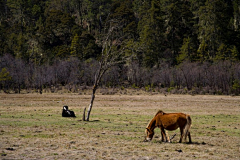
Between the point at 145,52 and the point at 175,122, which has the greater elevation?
the point at 145,52

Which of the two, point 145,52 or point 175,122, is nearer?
point 175,122

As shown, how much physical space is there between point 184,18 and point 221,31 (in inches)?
937

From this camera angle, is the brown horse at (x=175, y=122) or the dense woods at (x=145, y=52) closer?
the brown horse at (x=175, y=122)

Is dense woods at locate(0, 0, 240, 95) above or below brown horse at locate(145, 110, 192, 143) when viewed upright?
above

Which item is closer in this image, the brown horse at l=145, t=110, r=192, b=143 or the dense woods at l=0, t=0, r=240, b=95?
the brown horse at l=145, t=110, r=192, b=143

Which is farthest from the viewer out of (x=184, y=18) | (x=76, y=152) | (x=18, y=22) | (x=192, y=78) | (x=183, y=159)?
(x=18, y=22)

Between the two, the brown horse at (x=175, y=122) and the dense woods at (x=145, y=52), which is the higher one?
the dense woods at (x=145, y=52)

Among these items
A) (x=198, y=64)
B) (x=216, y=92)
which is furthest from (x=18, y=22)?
(x=216, y=92)

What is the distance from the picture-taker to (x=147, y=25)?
4114 inches

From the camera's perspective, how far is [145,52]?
101 m

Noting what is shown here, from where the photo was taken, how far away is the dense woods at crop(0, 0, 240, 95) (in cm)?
8306

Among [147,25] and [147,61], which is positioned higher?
[147,25]

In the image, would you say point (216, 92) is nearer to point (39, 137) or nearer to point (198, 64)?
point (198, 64)

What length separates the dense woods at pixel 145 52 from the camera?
83.1m
